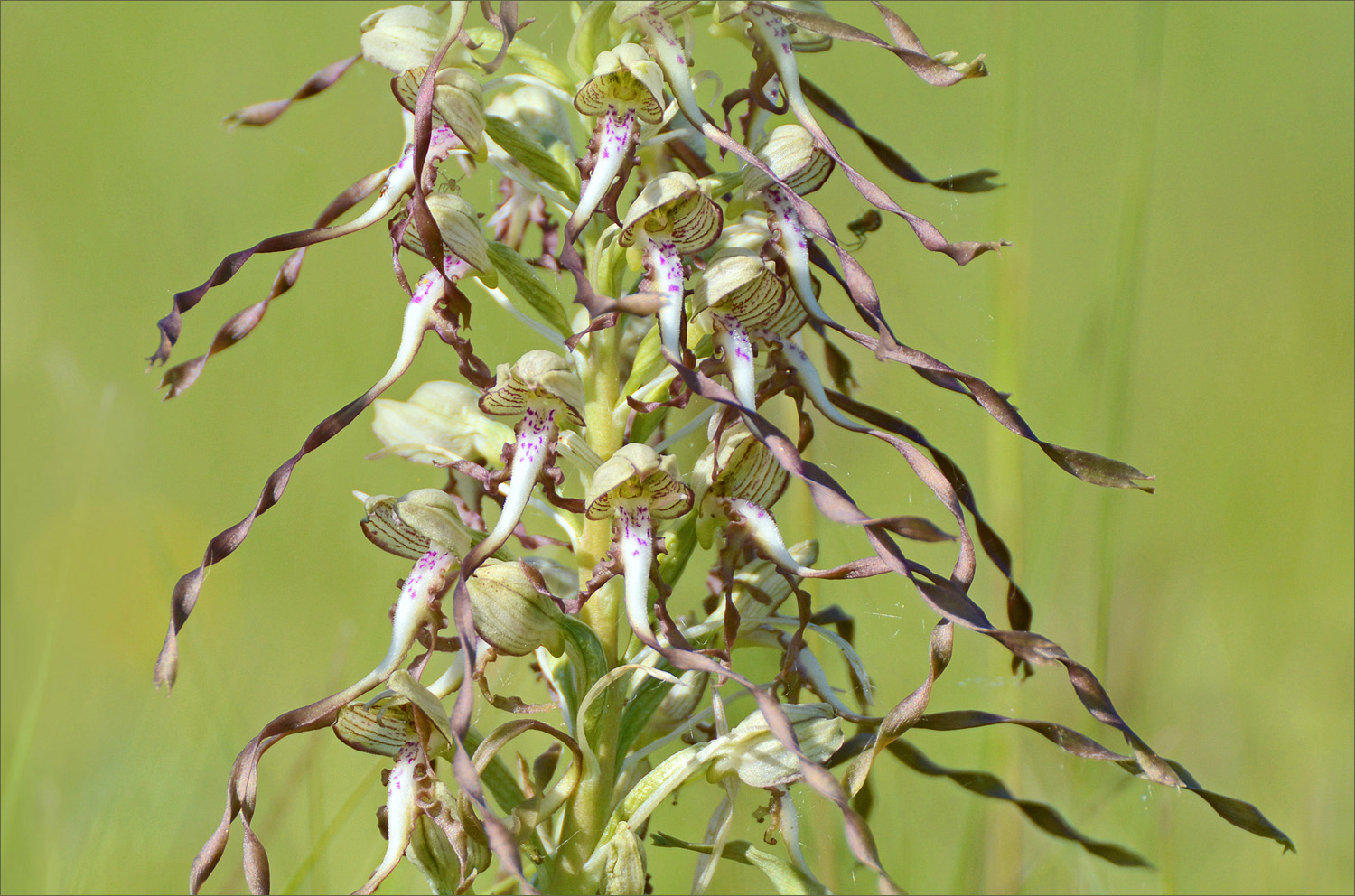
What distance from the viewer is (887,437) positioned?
973 millimetres

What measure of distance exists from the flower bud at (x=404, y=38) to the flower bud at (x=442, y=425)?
340mm

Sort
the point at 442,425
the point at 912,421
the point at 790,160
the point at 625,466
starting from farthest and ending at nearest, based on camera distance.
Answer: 1. the point at 912,421
2. the point at 442,425
3. the point at 790,160
4. the point at 625,466

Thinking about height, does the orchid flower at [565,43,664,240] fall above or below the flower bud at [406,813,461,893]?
above

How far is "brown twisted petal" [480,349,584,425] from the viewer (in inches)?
36.9

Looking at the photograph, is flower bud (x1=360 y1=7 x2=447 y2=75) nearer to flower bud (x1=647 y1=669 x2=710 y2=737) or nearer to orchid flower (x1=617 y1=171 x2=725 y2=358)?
orchid flower (x1=617 y1=171 x2=725 y2=358)

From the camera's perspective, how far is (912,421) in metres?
1.95

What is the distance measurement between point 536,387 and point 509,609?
0.20 meters

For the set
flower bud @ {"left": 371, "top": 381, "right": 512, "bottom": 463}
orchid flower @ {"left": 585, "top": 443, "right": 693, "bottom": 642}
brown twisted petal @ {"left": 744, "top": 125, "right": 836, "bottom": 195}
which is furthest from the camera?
flower bud @ {"left": 371, "top": 381, "right": 512, "bottom": 463}

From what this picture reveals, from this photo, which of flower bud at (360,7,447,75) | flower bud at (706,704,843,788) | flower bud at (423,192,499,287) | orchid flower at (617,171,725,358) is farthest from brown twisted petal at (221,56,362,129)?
flower bud at (706,704,843,788)

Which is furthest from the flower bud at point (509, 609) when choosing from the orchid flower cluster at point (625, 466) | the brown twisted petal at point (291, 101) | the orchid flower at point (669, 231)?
the brown twisted petal at point (291, 101)

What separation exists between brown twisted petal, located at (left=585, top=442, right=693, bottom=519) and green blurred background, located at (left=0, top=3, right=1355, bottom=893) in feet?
2.26

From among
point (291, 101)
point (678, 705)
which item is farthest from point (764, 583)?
point (291, 101)

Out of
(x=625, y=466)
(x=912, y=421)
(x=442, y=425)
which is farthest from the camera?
(x=912, y=421)

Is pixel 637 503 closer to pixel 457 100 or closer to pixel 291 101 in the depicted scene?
pixel 457 100
